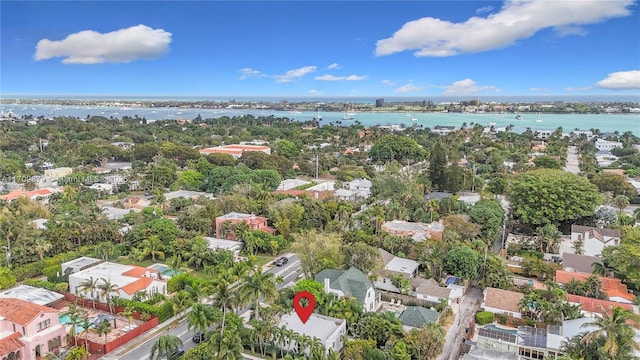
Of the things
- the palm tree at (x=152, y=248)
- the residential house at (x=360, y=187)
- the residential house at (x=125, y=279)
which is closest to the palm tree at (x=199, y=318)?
the residential house at (x=125, y=279)

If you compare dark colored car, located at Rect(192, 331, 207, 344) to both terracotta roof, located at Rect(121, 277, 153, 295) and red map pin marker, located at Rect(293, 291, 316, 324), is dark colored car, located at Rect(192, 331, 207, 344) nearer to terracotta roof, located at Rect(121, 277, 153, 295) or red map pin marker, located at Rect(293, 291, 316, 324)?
red map pin marker, located at Rect(293, 291, 316, 324)

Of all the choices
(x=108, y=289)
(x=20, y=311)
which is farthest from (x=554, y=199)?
(x=20, y=311)

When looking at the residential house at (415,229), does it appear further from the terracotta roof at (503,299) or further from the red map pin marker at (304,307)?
the red map pin marker at (304,307)

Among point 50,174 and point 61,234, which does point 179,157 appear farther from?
point 61,234

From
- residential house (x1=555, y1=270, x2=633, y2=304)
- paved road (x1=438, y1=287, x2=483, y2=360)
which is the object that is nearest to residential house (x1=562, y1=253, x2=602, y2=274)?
residential house (x1=555, y1=270, x2=633, y2=304)

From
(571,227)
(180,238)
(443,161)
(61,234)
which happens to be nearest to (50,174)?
(61,234)

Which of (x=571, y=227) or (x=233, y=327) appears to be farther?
(x=571, y=227)
